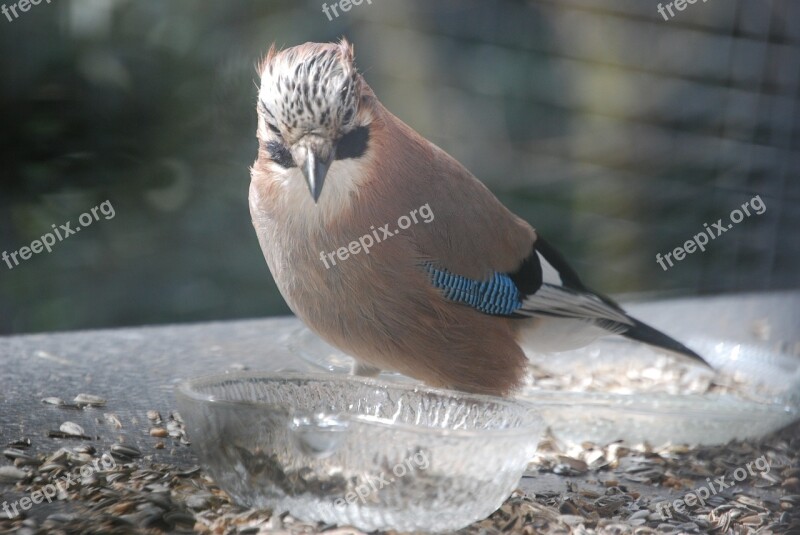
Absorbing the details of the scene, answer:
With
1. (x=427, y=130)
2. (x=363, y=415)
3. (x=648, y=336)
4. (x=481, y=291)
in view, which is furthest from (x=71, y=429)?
(x=648, y=336)

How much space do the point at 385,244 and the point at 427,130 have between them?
49 cm

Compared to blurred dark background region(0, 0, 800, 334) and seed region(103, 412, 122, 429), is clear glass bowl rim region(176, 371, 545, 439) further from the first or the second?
blurred dark background region(0, 0, 800, 334)

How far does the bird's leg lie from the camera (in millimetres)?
2082

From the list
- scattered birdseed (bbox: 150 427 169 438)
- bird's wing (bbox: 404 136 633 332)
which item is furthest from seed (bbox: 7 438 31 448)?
bird's wing (bbox: 404 136 633 332)

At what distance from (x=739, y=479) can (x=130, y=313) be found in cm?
190

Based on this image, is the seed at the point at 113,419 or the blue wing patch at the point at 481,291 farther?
the blue wing patch at the point at 481,291

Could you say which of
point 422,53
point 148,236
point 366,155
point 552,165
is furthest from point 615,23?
point 148,236

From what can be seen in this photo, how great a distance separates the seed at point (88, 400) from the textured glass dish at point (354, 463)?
1.20 feet

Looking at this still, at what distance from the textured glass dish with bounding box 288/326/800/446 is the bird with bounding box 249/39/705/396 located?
0.14m

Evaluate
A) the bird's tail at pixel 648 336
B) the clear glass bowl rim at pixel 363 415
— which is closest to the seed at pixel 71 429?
the clear glass bowl rim at pixel 363 415

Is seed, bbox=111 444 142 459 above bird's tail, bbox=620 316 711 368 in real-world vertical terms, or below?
below

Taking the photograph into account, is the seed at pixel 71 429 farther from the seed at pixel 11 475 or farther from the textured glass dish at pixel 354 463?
the textured glass dish at pixel 354 463

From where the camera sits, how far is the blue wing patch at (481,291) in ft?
6.57

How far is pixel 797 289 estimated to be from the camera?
317 centimetres
